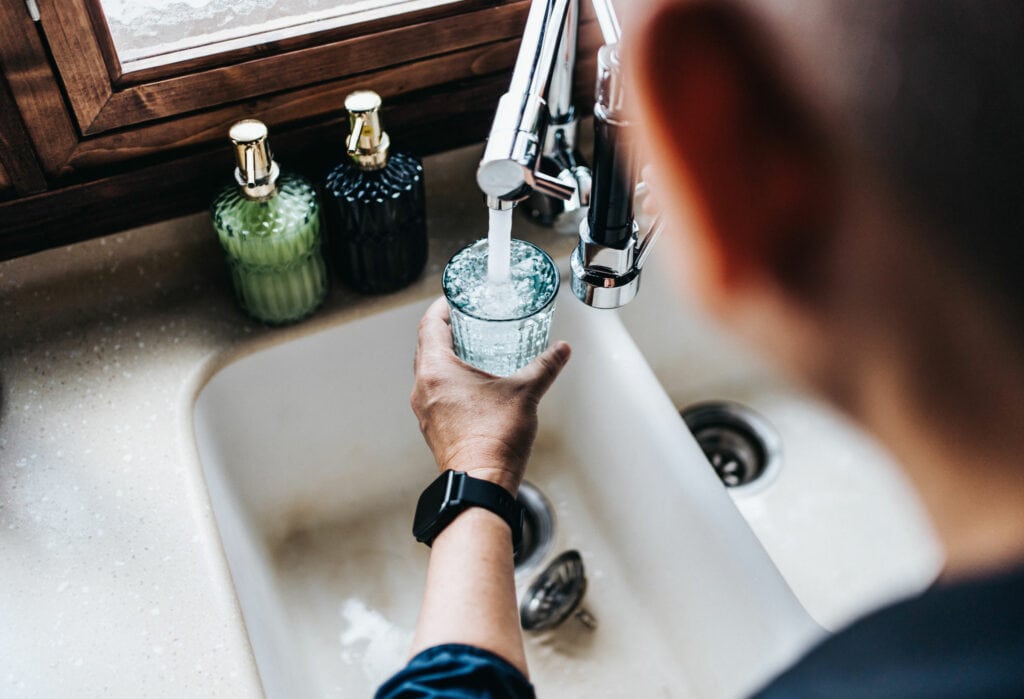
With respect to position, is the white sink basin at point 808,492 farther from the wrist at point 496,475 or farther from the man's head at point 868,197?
the man's head at point 868,197

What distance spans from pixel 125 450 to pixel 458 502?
1.07ft

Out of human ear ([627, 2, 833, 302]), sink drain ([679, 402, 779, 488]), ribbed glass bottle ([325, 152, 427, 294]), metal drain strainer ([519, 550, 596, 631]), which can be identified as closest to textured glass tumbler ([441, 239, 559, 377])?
ribbed glass bottle ([325, 152, 427, 294])

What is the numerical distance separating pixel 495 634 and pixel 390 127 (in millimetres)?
564

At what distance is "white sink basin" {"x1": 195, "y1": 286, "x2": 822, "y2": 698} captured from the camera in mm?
742

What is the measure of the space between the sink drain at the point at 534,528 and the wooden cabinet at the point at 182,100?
0.41 metres

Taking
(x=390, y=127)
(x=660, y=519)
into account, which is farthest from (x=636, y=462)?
(x=390, y=127)

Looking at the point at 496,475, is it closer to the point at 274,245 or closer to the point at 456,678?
the point at 456,678

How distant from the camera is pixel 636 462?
2.78 ft

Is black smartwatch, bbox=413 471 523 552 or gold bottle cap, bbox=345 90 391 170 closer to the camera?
black smartwatch, bbox=413 471 523 552

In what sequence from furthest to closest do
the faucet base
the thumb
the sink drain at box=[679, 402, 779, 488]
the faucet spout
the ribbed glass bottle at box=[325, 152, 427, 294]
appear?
1. the sink drain at box=[679, 402, 779, 488]
2. the ribbed glass bottle at box=[325, 152, 427, 294]
3. the thumb
4. the faucet base
5. the faucet spout

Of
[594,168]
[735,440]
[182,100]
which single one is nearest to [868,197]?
[594,168]

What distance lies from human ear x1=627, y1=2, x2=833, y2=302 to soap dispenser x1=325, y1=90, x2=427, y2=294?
0.55 meters

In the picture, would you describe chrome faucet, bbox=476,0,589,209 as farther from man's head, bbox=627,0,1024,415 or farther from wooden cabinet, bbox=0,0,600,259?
wooden cabinet, bbox=0,0,600,259

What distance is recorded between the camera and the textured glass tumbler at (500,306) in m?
0.70
